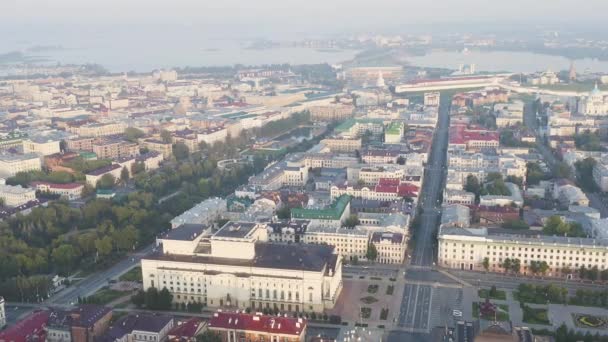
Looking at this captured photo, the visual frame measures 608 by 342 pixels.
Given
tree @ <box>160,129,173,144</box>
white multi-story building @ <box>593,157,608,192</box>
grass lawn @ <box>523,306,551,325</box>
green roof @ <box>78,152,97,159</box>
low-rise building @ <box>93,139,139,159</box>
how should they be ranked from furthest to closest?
tree @ <box>160,129,173,144</box> → low-rise building @ <box>93,139,139,159</box> → green roof @ <box>78,152,97,159</box> → white multi-story building @ <box>593,157,608,192</box> → grass lawn @ <box>523,306,551,325</box>

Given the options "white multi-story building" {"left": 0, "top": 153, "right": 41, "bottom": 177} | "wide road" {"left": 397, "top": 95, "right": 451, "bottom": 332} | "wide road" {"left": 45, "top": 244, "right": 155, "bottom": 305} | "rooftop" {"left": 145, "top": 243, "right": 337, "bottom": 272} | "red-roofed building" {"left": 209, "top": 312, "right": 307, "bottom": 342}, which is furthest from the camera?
"white multi-story building" {"left": 0, "top": 153, "right": 41, "bottom": 177}

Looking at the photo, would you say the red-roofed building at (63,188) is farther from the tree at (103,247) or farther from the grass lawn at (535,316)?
the grass lawn at (535,316)

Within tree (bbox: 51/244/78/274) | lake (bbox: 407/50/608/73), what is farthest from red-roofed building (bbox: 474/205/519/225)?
lake (bbox: 407/50/608/73)

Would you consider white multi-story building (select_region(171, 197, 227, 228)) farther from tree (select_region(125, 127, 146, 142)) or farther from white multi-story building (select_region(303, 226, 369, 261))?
tree (select_region(125, 127, 146, 142))

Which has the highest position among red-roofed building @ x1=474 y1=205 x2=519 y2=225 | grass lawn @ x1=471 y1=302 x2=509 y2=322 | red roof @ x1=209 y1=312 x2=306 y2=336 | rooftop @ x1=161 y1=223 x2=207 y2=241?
rooftop @ x1=161 y1=223 x2=207 y2=241

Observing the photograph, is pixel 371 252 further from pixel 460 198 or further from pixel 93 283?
pixel 93 283

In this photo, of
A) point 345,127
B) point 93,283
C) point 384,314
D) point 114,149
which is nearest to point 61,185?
point 114,149

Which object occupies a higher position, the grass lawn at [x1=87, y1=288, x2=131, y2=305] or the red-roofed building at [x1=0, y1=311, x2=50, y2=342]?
the red-roofed building at [x1=0, y1=311, x2=50, y2=342]

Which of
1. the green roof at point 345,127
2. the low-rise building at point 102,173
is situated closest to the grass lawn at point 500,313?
the low-rise building at point 102,173
